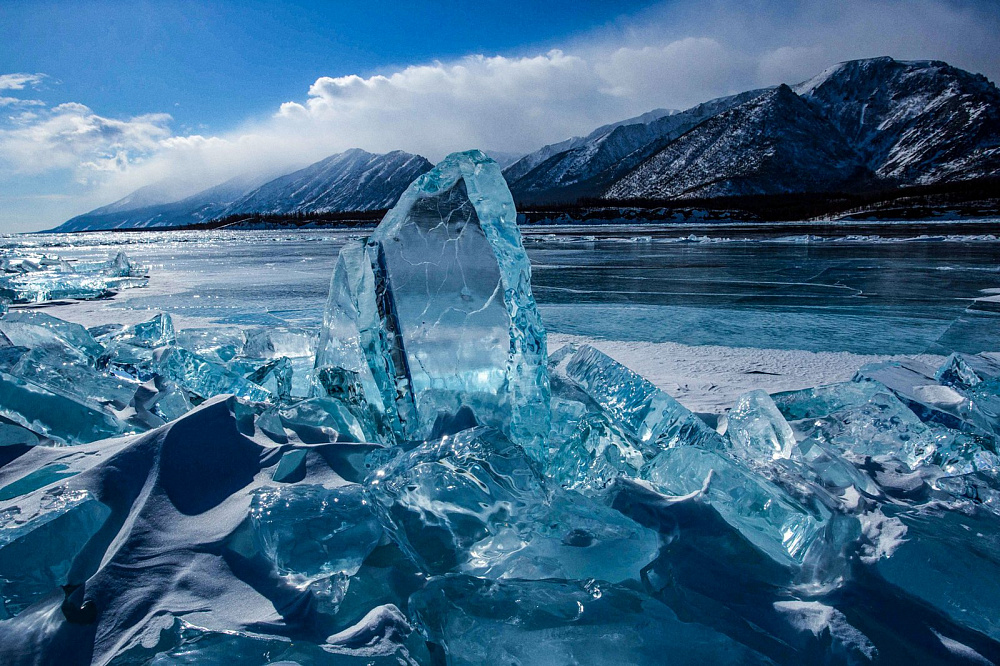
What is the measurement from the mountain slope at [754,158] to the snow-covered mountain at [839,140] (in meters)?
0.22

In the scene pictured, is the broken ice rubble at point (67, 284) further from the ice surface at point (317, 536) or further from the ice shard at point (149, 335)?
the ice surface at point (317, 536)

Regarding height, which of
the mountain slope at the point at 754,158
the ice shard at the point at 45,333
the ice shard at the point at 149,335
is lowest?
the ice shard at the point at 149,335

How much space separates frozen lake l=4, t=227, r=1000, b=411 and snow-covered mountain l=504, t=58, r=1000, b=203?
89.3 meters

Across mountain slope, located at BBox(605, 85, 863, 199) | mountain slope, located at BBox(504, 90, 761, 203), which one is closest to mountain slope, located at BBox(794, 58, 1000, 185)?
mountain slope, located at BBox(605, 85, 863, 199)

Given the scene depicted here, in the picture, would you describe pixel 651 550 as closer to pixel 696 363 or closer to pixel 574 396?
pixel 574 396

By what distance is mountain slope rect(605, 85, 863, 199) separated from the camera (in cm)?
9381

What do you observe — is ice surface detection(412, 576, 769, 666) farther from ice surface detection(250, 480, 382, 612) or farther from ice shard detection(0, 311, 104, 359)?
ice shard detection(0, 311, 104, 359)

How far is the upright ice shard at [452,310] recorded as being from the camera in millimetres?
2127

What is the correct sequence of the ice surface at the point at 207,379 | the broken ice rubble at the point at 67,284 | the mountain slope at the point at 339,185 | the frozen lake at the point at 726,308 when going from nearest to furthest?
the ice surface at the point at 207,379 → the frozen lake at the point at 726,308 → the broken ice rubble at the point at 67,284 → the mountain slope at the point at 339,185

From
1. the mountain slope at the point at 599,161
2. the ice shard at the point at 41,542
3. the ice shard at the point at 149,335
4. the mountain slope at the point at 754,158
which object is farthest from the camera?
the mountain slope at the point at 599,161

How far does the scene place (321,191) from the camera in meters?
160

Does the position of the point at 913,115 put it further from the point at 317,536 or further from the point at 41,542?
the point at 41,542

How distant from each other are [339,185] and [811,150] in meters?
119

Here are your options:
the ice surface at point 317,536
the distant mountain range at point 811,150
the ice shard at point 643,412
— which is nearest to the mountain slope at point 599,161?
the distant mountain range at point 811,150
